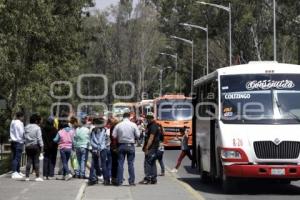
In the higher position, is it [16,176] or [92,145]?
[92,145]

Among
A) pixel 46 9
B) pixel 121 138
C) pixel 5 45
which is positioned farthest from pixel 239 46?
pixel 121 138

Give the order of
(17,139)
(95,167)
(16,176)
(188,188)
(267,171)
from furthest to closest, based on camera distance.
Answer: (17,139) < (16,176) < (95,167) < (188,188) < (267,171)

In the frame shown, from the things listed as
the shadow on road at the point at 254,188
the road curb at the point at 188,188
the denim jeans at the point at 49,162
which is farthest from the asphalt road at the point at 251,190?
the denim jeans at the point at 49,162

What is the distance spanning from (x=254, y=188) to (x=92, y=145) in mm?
4103

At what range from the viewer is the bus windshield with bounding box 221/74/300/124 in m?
17.4

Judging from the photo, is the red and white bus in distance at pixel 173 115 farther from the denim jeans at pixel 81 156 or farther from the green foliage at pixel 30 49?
the denim jeans at pixel 81 156

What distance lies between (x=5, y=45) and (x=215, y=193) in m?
9.01

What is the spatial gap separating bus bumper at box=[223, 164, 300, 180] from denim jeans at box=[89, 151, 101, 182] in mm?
3925

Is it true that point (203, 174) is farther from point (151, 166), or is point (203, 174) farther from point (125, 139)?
point (125, 139)

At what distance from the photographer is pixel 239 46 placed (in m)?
59.1

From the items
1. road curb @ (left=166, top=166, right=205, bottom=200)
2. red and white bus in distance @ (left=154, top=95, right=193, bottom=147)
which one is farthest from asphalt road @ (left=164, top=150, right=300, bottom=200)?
red and white bus in distance @ (left=154, top=95, right=193, bottom=147)

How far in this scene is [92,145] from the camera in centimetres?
1950

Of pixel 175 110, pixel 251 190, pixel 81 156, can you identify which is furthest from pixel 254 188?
pixel 175 110

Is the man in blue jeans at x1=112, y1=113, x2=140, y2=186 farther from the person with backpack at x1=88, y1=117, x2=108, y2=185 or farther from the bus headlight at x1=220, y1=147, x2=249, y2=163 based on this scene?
the bus headlight at x1=220, y1=147, x2=249, y2=163
